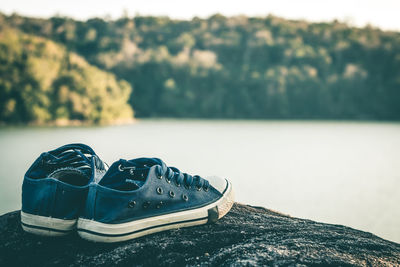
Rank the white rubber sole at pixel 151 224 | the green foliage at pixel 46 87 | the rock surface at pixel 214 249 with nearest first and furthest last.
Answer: the rock surface at pixel 214 249
the white rubber sole at pixel 151 224
the green foliage at pixel 46 87

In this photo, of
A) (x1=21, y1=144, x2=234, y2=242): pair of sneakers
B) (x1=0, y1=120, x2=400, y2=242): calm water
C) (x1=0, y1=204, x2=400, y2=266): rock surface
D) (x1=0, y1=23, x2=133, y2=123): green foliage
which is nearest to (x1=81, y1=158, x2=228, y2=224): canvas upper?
(x1=21, y1=144, x2=234, y2=242): pair of sneakers

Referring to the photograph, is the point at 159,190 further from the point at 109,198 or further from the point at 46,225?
the point at 46,225

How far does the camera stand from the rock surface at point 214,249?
1.28 metres

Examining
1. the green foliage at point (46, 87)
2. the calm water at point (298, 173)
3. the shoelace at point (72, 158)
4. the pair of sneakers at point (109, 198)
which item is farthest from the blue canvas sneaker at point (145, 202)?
the green foliage at point (46, 87)

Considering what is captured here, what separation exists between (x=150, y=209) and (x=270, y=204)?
264 inches

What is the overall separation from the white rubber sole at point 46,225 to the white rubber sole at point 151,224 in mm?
72

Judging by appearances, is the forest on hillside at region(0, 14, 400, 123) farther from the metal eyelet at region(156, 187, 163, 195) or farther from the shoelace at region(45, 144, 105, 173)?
the metal eyelet at region(156, 187, 163, 195)

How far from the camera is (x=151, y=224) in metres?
1.47

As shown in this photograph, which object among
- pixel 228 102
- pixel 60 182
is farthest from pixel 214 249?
pixel 228 102

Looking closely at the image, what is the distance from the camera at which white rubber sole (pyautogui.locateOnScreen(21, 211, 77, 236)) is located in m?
1.44

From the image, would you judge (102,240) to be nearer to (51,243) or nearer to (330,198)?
(51,243)

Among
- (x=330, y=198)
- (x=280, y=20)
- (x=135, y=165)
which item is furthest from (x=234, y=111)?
(x=135, y=165)

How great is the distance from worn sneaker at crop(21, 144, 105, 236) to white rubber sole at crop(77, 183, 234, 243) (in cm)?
8

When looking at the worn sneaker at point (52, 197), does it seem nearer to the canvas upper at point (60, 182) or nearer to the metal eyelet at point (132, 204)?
the canvas upper at point (60, 182)
